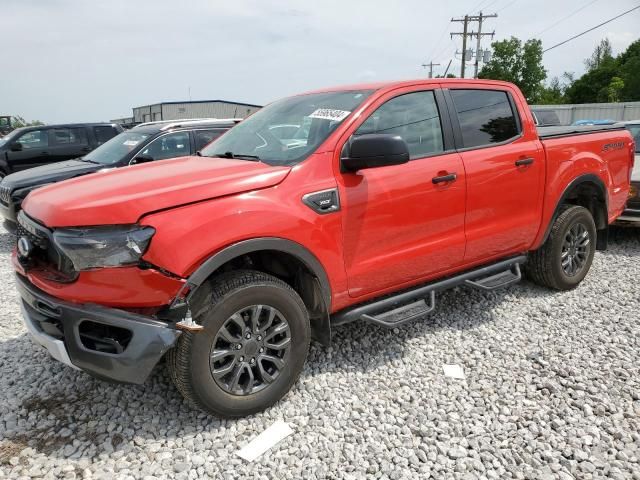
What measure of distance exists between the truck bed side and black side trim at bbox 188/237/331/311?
7.65ft

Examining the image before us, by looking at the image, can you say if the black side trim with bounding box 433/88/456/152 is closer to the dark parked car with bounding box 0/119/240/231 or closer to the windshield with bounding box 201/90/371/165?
the windshield with bounding box 201/90/371/165

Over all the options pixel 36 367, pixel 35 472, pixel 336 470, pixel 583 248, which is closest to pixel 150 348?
pixel 35 472

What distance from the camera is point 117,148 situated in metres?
7.47

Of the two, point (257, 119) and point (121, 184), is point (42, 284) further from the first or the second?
point (257, 119)

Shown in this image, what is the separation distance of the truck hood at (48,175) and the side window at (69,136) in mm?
3931

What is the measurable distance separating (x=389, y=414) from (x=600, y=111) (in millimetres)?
33717

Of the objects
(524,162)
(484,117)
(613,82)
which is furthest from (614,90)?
(484,117)

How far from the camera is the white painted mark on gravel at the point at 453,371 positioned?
3.27 metres

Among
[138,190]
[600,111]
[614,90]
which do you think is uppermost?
[614,90]

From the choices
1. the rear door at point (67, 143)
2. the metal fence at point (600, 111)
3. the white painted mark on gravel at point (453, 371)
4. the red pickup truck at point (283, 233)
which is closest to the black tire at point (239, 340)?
the red pickup truck at point (283, 233)

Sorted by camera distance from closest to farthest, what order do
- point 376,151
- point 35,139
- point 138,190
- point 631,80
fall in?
point 138,190, point 376,151, point 35,139, point 631,80

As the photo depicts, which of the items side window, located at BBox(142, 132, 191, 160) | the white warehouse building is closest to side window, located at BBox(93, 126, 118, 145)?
side window, located at BBox(142, 132, 191, 160)

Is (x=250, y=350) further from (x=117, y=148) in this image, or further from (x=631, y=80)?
(x=631, y=80)

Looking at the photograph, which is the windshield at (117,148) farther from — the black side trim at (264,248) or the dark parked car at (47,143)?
the black side trim at (264,248)
